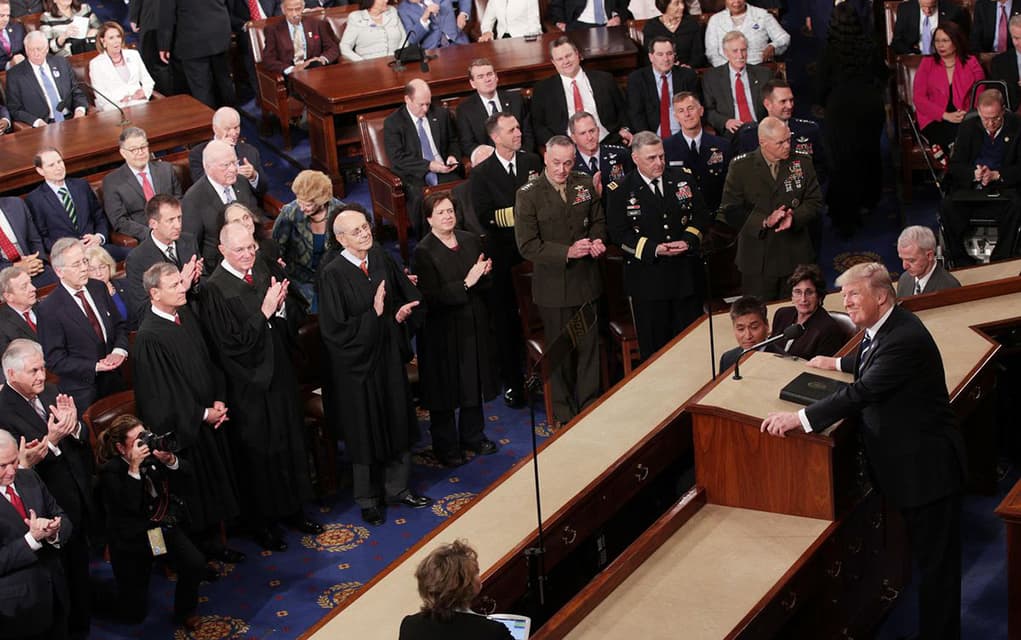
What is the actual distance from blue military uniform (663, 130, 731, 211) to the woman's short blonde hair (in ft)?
6.34

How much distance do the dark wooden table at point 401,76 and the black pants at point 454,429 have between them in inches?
113

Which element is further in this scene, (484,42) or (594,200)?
(484,42)

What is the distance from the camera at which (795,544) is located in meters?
4.83

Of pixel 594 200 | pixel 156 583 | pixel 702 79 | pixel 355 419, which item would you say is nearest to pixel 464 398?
pixel 355 419

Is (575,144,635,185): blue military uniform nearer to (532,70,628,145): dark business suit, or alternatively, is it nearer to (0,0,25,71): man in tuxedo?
(532,70,628,145): dark business suit

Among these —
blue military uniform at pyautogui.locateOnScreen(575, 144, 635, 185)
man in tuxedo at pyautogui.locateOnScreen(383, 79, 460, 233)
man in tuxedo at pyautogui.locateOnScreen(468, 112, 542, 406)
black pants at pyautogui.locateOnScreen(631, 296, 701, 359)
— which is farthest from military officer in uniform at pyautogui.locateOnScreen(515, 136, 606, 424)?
man in tuxedo at pyautogui.locateOnScreen(383, 79, 460, 233)

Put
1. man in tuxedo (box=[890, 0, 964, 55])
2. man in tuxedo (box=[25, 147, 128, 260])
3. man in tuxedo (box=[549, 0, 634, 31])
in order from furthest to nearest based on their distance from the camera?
1. man in tuxedo (box=[549, 0, 634, 31])
2. man in tuxedo (box=[890, 0, 964, 55])
3. man in tuxedo (box=[25, 147, 128, 260])

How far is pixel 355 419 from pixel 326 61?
432 centimetres

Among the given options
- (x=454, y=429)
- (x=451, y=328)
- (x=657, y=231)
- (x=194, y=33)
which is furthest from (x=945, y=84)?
(x=194, y=33)

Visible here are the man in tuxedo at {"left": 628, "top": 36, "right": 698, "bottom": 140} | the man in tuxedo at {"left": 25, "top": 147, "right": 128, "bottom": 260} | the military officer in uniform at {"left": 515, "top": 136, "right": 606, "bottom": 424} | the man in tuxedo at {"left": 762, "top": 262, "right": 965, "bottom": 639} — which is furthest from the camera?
the man in tuxedo at {"left": 628, "top": 36, "right": 698, "bottom": 140}

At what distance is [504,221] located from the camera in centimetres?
774

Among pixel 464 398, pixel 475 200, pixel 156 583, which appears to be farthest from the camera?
pixel 475 200

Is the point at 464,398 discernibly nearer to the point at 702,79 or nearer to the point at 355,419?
the point at 355,419

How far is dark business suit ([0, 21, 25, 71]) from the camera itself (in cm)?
1030
